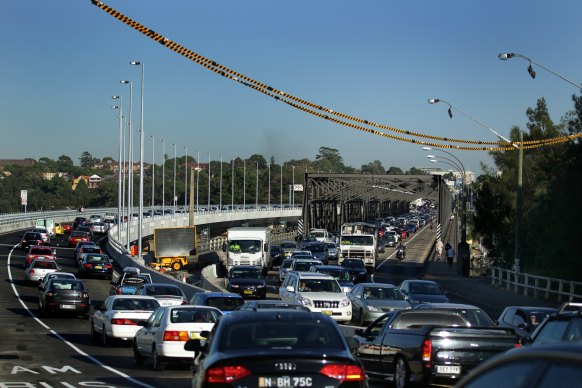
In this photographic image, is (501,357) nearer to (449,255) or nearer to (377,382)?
(377,382)

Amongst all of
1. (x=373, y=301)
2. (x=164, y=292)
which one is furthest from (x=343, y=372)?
(x=164, y=292)

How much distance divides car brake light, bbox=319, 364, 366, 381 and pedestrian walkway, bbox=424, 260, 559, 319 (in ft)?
97.5

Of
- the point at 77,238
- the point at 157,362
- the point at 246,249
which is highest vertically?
the point at 157,362

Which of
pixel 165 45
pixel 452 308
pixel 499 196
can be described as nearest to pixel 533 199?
pixel 499 196

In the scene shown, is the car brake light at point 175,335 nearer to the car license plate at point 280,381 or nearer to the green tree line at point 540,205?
the car license plate at point 280,381

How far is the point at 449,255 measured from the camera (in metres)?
68.9

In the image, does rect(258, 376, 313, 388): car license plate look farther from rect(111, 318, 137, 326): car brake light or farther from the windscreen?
rect(111, 318, 137, 326): car brake light

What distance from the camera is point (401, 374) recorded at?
1538 cm

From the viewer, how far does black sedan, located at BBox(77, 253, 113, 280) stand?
56219mm

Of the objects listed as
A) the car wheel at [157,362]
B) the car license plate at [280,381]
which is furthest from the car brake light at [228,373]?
the car wheel at [157,362]

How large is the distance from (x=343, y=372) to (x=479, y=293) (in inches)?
1631

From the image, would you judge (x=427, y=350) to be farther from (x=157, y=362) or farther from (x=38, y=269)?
(x=38, y=269)

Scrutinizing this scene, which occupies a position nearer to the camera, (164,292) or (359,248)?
(164,292)

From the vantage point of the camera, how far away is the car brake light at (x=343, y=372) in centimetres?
910
